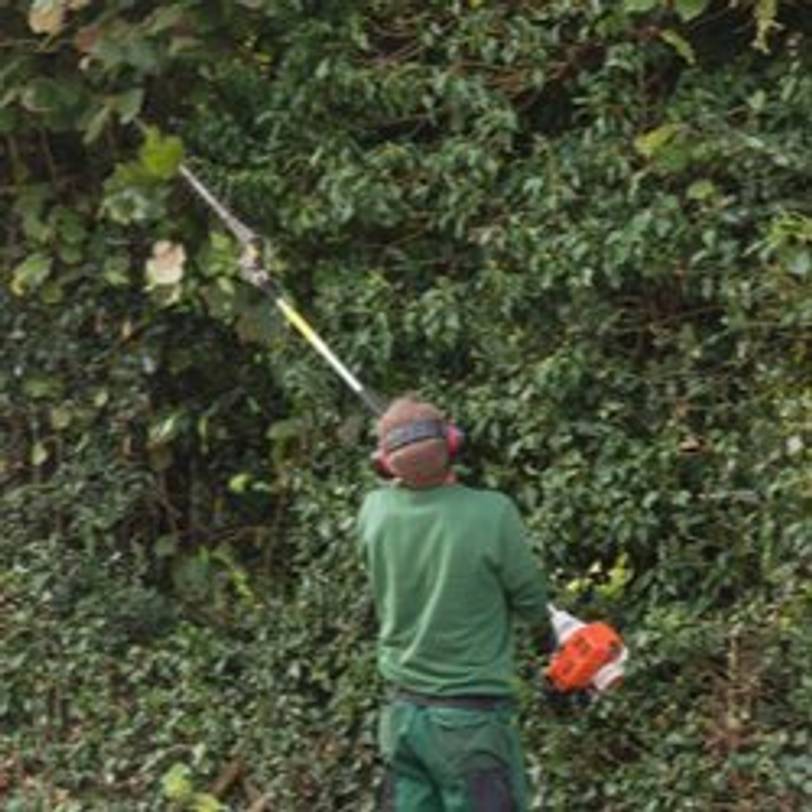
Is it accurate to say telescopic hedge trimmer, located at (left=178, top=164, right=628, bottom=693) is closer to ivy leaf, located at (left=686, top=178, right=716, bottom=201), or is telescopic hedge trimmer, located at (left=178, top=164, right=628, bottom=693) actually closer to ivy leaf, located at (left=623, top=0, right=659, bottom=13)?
ivy leaf, located at (left=686, top=178, right=716, bottom=201)

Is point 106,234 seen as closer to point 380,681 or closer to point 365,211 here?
point 365,211

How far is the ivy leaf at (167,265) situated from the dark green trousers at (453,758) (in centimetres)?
248

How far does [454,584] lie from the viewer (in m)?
6.10

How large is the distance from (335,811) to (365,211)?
7.36 ft

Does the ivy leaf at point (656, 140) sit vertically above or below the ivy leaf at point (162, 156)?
below

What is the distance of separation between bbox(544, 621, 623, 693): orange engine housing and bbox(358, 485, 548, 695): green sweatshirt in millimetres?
179

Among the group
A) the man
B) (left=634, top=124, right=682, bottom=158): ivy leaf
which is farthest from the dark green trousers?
(left=634, top=124, right=682, bottom=158): ivy leaf

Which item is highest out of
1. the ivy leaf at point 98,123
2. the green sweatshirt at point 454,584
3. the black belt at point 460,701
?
the ivy leaf at point 98,123

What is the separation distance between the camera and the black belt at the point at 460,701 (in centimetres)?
616

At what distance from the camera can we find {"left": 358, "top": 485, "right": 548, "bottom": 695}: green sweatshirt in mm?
6109

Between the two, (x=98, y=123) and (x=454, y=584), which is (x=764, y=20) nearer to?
(x=454, y=584)

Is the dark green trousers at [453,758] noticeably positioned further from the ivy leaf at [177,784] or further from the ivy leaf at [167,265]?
the ivy leaf at [167,265]

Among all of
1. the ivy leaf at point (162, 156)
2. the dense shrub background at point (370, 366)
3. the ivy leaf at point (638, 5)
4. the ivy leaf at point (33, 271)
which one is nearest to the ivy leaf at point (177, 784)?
the dense shrub background at point (370, 366)

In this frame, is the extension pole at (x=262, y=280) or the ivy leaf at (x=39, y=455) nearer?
the extension pole at (x=262, y=280)
